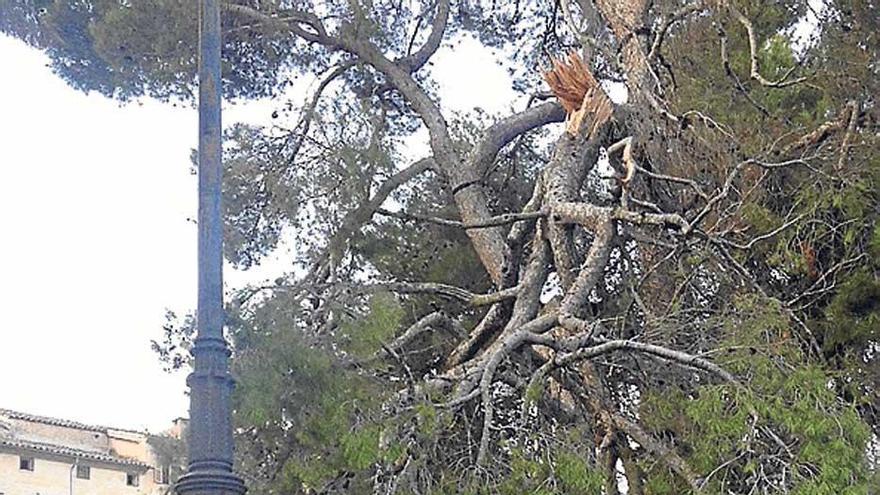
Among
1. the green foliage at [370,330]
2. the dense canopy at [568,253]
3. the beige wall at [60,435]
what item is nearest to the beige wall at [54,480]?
the beige wall at [60,435]

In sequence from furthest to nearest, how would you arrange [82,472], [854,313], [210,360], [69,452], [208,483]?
[82,472], [69,452], [854,313], [210,360], [208,483]

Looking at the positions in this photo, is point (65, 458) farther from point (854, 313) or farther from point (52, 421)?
point (854, 313)

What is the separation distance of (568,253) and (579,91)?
1339 millimetres

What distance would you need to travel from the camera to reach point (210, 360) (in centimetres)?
565

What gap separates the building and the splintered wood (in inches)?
778

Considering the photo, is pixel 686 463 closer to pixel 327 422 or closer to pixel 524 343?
pixel 524 343

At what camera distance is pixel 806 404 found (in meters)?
7.69

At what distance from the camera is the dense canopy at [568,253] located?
26.8 ft

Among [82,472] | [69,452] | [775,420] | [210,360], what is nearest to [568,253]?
[775,420]

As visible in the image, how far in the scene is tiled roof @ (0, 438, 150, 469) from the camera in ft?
98.8

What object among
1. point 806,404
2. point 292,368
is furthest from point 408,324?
point 806,404

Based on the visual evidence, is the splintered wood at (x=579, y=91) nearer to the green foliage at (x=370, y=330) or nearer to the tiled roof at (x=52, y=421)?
the green foliage at (x=370, y=330)

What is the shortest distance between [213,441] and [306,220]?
659 cm

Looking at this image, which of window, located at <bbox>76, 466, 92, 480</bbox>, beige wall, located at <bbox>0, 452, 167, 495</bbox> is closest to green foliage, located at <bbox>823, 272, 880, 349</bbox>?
beige wall, located at <bbox>0, 452, 167, 495</bbox>
